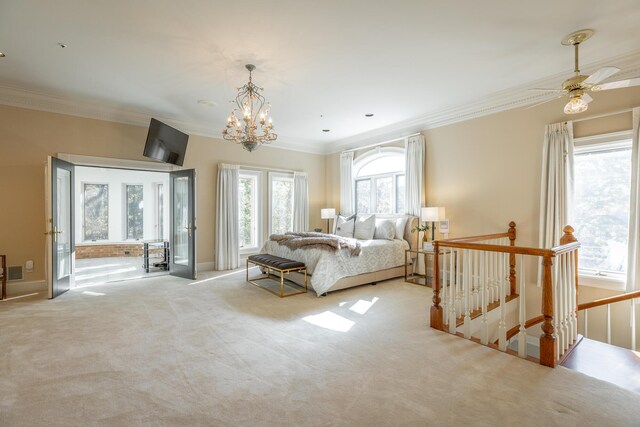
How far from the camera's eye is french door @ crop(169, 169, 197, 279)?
5.34 meters

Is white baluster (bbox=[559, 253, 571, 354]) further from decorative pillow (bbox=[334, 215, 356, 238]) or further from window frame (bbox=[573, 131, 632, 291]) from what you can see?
decorative pillow (bbox=[334, 215, 356, 238])

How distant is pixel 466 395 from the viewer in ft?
6.59

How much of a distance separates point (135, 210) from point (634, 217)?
10.6 meters

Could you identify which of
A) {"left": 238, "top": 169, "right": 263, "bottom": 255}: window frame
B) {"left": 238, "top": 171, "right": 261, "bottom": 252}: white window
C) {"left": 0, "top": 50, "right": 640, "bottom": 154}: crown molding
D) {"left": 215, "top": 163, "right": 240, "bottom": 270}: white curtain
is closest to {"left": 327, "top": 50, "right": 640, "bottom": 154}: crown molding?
{"left": 0, "top": 50, "right": 640, "bottom": 154}: crown molding

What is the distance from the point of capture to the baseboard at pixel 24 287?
439 cm

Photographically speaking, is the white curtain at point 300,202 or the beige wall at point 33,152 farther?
the white curtain at point 300,202

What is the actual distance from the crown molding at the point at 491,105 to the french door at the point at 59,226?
5621mm

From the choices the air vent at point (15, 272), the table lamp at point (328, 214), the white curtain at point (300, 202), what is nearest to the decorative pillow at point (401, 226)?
the table lamp at point (328, 214)

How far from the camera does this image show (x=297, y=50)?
3268 mm

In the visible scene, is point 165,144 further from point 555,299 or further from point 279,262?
point 555,299

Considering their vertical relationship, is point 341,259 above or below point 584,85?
below

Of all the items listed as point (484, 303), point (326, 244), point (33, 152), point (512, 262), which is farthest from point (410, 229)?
point (33, 152)

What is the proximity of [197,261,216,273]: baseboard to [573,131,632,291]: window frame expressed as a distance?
20.1 feet

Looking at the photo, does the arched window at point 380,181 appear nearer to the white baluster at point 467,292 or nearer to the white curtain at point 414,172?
the white curtain at point 414,172
